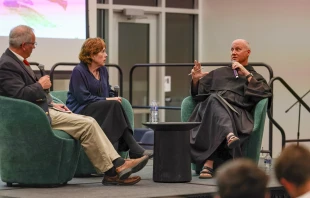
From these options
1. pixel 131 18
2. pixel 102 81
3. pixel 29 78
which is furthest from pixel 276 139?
pixel 29 78

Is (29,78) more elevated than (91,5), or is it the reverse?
(91,5)

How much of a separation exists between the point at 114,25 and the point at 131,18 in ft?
0.99

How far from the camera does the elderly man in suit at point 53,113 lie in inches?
184

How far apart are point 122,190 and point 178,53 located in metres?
5.73

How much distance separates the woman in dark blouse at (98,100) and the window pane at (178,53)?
15.8 feet

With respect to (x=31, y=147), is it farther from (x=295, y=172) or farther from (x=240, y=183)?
(x=240, y=183)

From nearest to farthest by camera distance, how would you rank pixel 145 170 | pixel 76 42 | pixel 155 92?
pixel 145 170
pixel 76 42
pixel 155 92

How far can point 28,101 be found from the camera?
464 centimetres

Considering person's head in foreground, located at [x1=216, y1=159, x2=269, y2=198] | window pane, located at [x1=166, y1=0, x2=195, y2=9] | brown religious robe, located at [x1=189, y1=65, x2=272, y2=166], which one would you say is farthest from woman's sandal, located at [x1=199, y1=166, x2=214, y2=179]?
window pane, located at [x1=166, y1=0, x2=195, y2=9]

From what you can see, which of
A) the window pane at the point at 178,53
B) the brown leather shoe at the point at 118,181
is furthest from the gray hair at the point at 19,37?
the window pane at the point at 178,53

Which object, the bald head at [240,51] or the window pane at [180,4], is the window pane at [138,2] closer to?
the window pane at [180,4]

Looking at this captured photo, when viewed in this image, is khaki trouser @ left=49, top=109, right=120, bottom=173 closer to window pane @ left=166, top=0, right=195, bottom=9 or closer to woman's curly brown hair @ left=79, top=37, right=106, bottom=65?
woman's curly brown hair @ left=79, top=37, right=106, bottom=65

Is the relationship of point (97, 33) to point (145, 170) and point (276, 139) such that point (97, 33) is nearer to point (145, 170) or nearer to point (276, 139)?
point (276, 139)

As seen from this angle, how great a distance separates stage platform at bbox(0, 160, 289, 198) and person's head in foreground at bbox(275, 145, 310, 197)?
2384 mm
